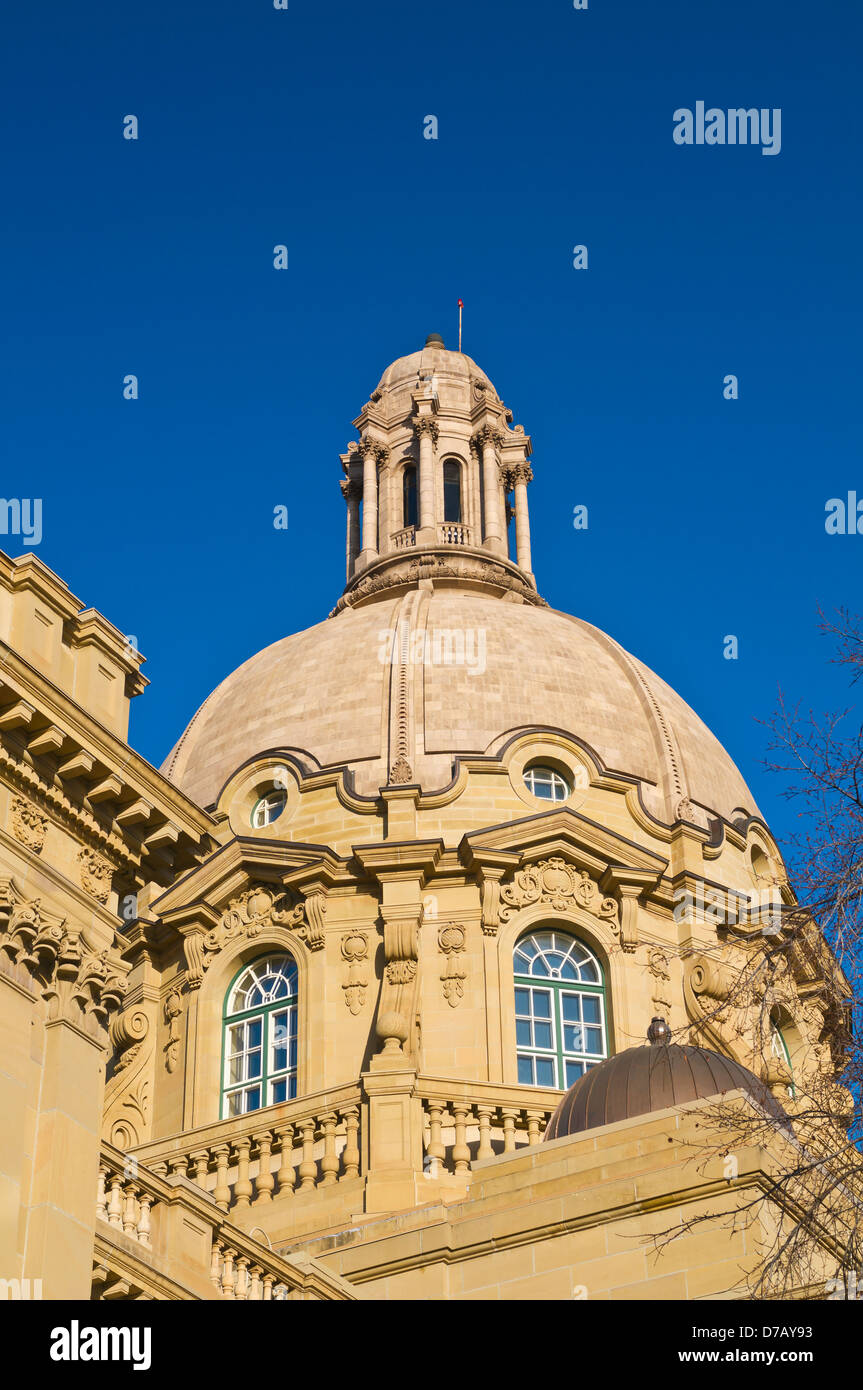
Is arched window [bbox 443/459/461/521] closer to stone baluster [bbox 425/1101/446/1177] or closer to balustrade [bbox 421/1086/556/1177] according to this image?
balustrade [bbox 421/1086/556/1177]

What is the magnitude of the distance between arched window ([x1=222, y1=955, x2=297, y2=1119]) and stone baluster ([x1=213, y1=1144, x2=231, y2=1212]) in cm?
149

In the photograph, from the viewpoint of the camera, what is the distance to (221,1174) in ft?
119

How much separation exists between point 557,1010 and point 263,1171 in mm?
6330

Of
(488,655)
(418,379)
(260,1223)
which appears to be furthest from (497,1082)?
(418,379)

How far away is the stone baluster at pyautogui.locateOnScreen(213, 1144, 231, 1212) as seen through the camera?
35656 millimetres

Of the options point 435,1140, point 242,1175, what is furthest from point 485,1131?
point 242,1175

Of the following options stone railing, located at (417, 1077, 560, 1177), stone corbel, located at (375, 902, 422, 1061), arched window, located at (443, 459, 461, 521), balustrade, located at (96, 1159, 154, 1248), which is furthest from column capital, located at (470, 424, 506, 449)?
balustrade, located at (96, 1159, 154, 1248)

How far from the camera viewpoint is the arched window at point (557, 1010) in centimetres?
3762

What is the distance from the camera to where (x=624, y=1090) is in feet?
91.7

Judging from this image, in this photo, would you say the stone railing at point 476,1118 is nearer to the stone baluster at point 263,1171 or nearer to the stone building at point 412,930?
the stone building at point 412,930

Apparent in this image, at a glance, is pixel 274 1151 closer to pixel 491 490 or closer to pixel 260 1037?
pixel 260 1037

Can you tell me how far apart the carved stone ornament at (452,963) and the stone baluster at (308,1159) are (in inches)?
147
